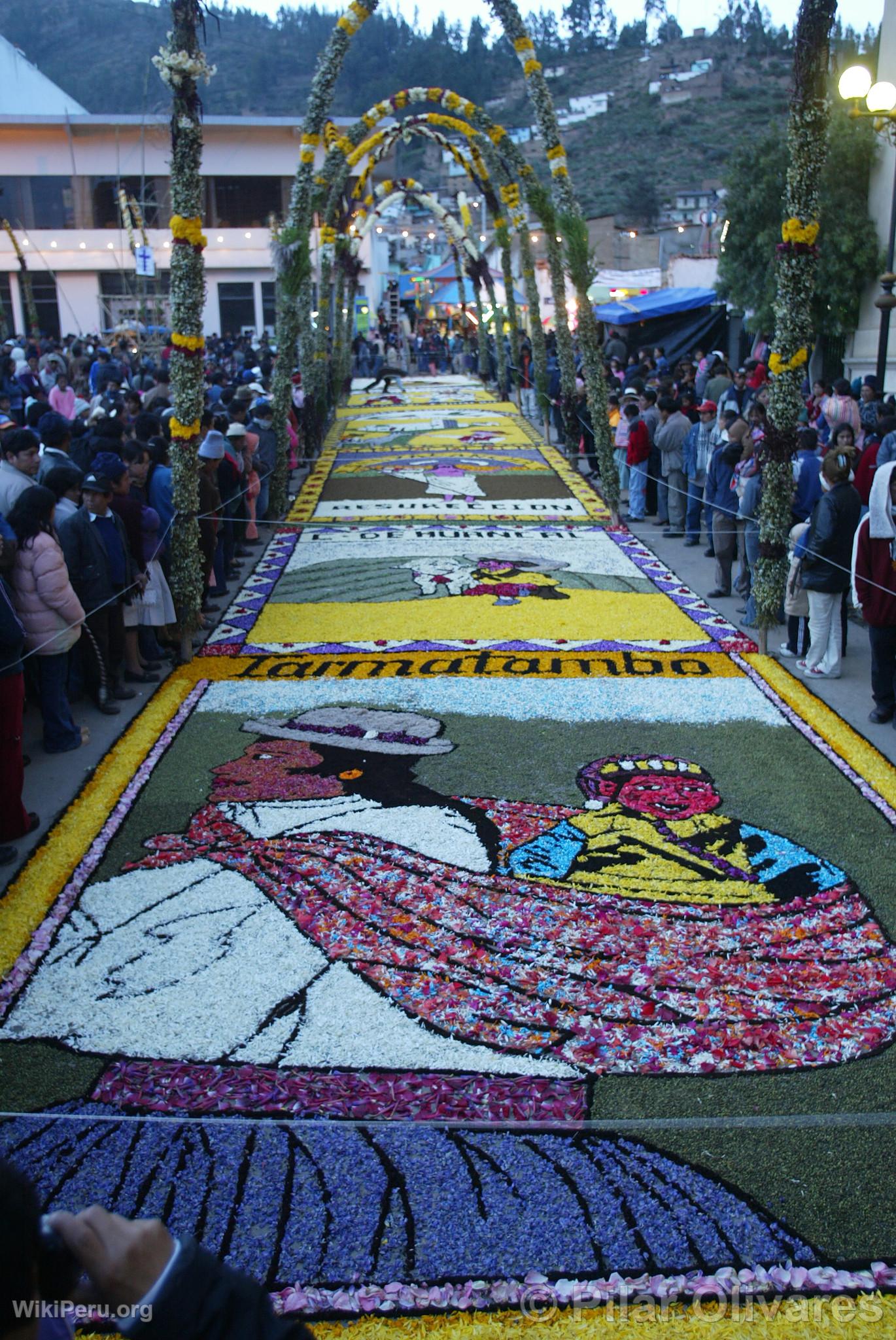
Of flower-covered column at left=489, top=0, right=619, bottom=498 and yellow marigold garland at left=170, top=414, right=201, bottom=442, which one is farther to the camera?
flower-covered column at left=489, top=0, right=619, bottom=498

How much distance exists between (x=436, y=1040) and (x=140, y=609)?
16.9 ft

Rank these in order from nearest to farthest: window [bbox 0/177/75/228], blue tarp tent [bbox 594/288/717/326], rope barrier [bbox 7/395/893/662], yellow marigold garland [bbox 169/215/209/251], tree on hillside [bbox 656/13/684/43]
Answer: rope barrier [bbox 7/395/893/662] → yellow marigold garland [bbox 169/215/209/251] → blue tarp tent [bbox 594/288/717/326] → window [bbox 0/177/75/228] → tree on hillside [bbox 656/13/684/43]

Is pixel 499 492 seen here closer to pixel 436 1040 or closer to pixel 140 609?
pixel 140 609

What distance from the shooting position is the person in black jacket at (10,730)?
213 inches

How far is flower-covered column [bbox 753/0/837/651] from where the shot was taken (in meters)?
7.94

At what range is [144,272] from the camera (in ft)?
67.8

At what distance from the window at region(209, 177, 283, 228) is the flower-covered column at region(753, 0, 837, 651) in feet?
127

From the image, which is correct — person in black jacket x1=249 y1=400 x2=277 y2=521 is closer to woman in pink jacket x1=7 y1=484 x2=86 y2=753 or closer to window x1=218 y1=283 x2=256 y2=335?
woman in pink jacket x1=7 y1=484 x2=86 y2=753

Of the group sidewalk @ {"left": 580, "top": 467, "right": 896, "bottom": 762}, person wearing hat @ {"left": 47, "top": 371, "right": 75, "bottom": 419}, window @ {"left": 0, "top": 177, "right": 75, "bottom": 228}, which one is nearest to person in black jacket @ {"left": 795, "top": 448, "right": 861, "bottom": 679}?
sidewalk @ {"left": 580, "top": 467, "right": 896, "bottom": 762}

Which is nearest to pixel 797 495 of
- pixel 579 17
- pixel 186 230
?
pixel 186 230

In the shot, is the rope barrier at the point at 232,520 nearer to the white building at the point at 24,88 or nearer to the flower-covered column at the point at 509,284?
the flower-covered column at the point at 509,284

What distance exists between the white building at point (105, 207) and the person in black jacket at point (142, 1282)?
139ft
